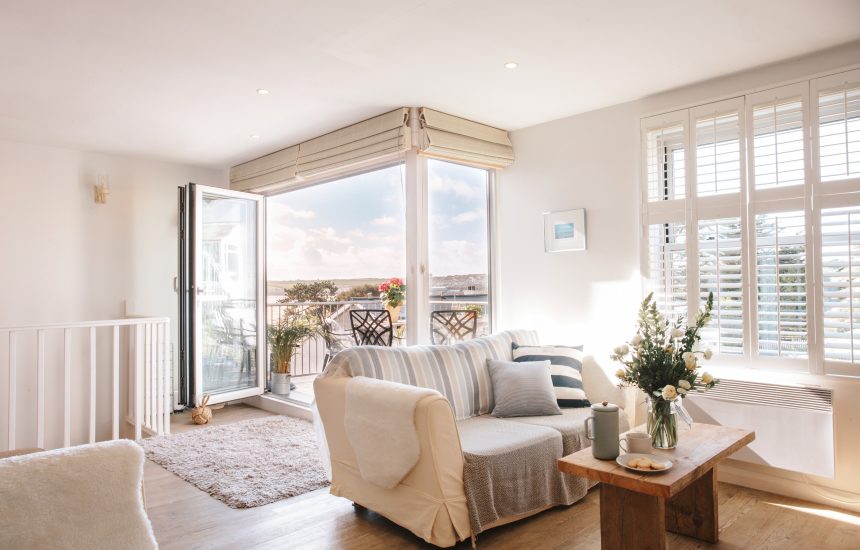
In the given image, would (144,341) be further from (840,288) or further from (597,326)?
(840,288)

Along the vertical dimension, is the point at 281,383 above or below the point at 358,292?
below

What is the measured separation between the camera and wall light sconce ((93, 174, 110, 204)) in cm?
502

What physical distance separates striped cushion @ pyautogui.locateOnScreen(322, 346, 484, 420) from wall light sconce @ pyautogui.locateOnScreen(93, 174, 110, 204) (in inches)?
137

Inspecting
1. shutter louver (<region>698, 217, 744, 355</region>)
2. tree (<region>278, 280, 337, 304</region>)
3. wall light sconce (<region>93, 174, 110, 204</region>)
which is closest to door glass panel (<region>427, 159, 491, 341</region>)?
shutter louver (<region>698, 217, 744, 355</region>)

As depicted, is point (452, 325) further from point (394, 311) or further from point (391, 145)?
point (391, 145)

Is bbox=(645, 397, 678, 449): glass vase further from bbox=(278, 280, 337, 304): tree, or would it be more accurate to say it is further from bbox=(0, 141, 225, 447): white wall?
bbox=(278, 280, 337, 304): tree

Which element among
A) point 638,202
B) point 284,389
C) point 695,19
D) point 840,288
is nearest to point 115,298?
point 284,389

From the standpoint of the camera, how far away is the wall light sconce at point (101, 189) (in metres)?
5.02

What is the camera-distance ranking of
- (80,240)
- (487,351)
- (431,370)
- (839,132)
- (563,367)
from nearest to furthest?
(839,132), (431,370), (563,367), (487,351), (80,240)

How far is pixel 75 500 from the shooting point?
1.05 metres

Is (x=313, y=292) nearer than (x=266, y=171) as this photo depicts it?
No

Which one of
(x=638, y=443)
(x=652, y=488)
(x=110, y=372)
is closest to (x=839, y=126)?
(x=638, y=443)

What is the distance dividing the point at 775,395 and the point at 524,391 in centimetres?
141

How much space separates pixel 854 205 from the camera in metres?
2.89
